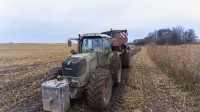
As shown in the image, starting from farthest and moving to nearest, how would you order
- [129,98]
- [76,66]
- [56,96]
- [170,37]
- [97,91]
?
[170,37] < [129,98] < [76,66] < [97,91] < [56,96]

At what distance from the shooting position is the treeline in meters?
70.1

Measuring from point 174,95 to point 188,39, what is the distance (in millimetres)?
72302

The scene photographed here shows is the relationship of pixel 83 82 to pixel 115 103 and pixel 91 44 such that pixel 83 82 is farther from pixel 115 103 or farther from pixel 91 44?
pixel 91 44

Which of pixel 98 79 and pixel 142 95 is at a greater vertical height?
pixel 98 79

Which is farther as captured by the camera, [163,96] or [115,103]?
[163,96]

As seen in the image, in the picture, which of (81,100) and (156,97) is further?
(156,97)

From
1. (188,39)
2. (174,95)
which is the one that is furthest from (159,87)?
(188,39)

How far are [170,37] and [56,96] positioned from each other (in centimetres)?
6826

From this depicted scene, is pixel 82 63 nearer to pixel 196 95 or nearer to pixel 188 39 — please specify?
pixel 196 95

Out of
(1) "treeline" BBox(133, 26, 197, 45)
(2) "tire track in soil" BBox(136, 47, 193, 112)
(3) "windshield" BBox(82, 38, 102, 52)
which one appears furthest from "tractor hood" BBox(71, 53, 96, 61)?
(1) "treeline" BBox(133, 26, 197, 45)

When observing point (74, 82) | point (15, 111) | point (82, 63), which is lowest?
point (15, 111)

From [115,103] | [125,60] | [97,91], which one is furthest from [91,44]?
[125,60]

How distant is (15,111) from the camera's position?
727 centimetres

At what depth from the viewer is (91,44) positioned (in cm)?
865
